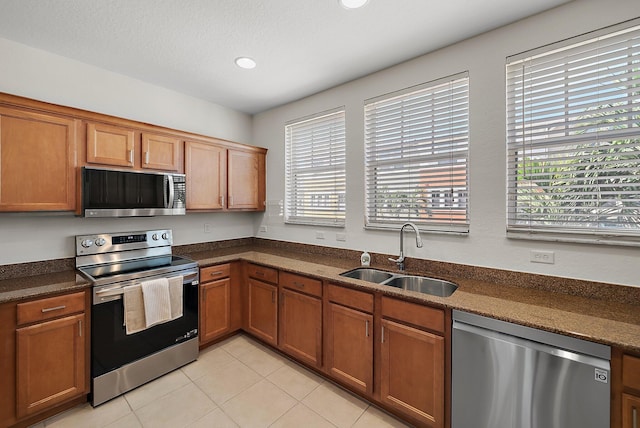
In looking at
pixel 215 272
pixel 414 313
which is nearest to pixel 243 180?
pixel 215 272

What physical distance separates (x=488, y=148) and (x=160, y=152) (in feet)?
9.42

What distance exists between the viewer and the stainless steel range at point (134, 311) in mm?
2064

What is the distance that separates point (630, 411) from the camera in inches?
46.5

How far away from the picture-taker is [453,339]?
63.5 inches

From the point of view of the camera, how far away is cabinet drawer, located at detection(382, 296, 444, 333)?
5.52 feet

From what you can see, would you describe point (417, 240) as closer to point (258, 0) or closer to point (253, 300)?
point (253, 300)

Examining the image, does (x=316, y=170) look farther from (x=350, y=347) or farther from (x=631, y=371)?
(x=631, y=371)

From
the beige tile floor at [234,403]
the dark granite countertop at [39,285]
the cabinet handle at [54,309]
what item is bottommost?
the beige tile floor at [234,403]

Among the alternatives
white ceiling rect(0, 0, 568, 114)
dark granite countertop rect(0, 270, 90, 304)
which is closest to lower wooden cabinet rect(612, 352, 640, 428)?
white ceiling rect(0, 0, 568, 114)

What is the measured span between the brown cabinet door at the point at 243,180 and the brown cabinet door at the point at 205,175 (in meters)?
0.09

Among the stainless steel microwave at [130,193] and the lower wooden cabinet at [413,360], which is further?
the stainless steel microwave at [130,193]

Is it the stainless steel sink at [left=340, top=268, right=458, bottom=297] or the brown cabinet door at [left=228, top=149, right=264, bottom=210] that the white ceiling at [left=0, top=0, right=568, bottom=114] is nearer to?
the brown cabinet door at [left=228, top=149, right=264, bottom=210]

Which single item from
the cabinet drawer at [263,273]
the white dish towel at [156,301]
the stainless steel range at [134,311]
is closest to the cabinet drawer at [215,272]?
the stainless steel range at [134,311]

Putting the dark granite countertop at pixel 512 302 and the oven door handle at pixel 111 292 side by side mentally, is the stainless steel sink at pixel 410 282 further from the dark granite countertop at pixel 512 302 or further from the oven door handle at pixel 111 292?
the oven door handle at pixel 111 292
